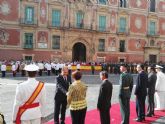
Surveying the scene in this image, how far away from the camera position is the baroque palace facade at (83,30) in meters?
35.1

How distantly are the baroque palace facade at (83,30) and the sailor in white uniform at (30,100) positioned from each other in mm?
28364

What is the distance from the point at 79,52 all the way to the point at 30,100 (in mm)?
34182

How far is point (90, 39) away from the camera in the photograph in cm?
4031

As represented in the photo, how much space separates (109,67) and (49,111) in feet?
84.9

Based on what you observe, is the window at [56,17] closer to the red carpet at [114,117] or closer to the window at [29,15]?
the window at [29,15]

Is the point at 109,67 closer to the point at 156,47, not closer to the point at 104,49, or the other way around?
the point at 104,49

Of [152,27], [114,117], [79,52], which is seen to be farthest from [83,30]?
[114,117]

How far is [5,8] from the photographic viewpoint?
34.4m

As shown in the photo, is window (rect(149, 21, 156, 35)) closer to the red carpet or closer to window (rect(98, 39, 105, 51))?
window (rect(98, 39, 105, 51))

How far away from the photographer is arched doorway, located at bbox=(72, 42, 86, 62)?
4009cm

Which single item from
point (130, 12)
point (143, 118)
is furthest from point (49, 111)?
point (130, 12)

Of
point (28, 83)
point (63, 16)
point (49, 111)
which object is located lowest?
point (49, 111)

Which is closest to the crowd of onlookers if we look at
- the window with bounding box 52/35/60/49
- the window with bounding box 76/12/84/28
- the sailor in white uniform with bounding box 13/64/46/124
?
the window with bounding box 52/35/60/49

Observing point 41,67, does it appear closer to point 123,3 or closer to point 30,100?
point 123,3
